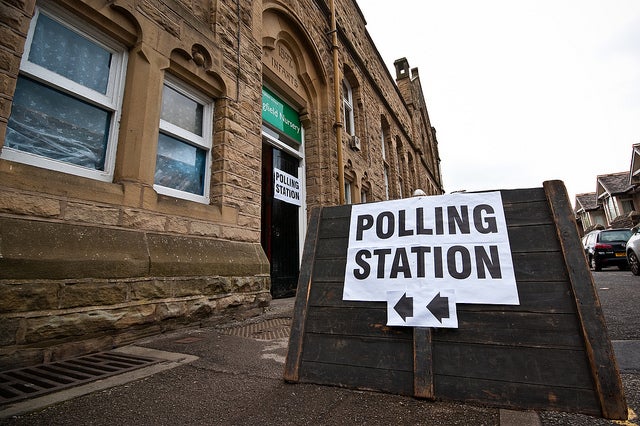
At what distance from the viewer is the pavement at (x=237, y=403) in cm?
142

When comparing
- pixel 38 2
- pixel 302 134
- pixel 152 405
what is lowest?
pixel 152 405

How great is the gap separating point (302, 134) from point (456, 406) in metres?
6.85

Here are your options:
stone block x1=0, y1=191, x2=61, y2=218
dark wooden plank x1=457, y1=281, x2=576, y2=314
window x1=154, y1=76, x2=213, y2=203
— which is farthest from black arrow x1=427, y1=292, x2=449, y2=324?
window x1=154, y1=76, x2=213, y2=203

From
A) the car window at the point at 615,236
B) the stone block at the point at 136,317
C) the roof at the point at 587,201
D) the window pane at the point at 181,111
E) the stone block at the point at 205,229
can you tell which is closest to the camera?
the stone block at the point at 136,317

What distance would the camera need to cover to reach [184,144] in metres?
3.91

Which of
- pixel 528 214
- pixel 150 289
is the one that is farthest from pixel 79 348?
pixel 528 214

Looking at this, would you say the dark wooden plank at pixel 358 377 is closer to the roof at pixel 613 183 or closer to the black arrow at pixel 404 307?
the black arrow at pixel 404 307

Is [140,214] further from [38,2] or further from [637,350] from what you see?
[637,350]

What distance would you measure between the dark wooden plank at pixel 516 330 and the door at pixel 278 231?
458 cm

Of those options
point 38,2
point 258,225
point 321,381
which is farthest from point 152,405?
point 38,2

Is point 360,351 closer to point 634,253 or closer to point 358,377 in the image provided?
point 358,377

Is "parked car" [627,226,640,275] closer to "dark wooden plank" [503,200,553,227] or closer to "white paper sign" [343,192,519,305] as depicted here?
"dark wooden plank" [503,200,553,227]

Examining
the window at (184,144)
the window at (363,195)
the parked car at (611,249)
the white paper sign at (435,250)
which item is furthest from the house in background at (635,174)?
the window at (184,144)

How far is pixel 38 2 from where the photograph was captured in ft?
8.73
